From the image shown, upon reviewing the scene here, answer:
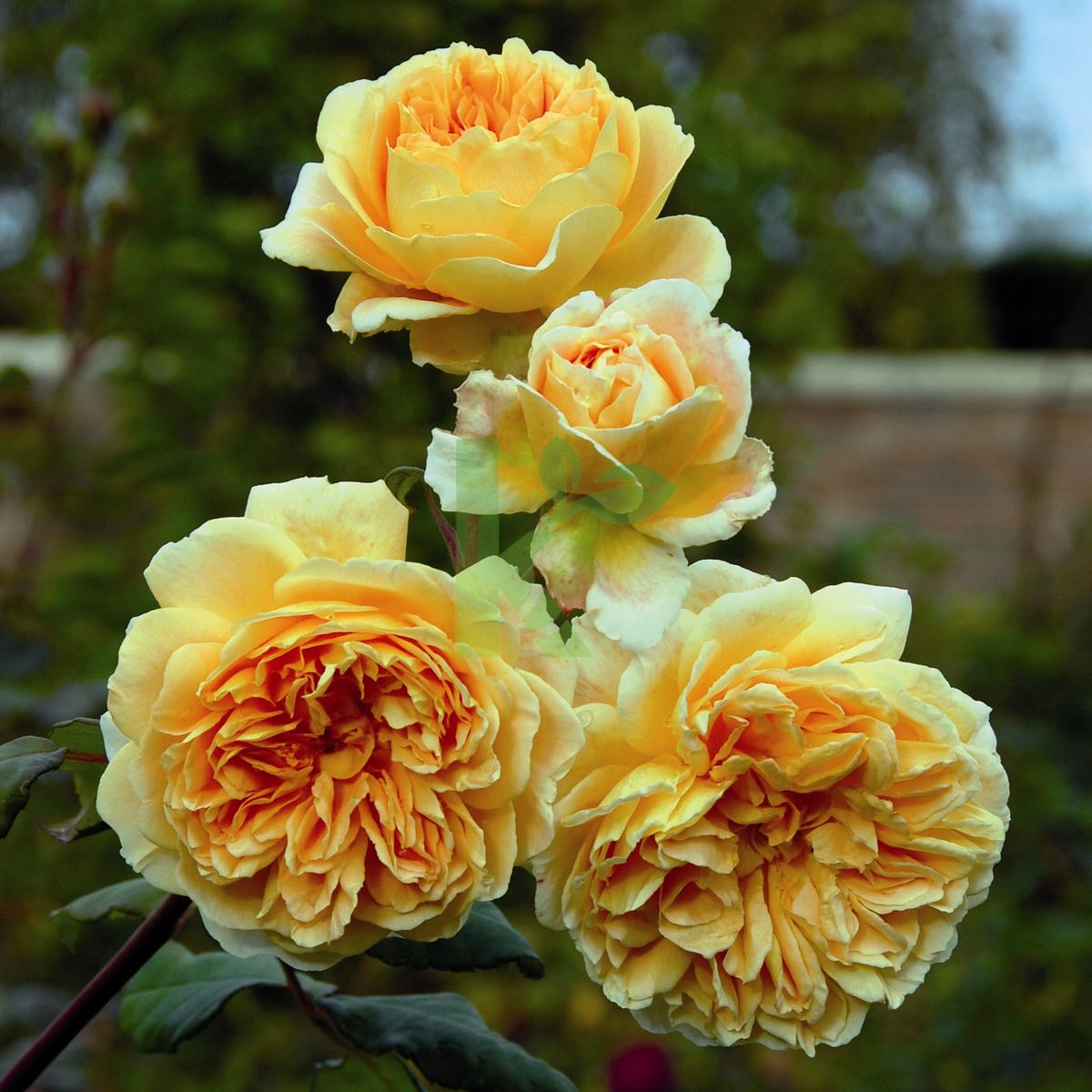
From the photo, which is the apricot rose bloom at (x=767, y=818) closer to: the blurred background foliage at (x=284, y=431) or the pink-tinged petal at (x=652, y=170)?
the pink-tinged petal at (x=652, y=170)

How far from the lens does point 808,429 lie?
4.78 m

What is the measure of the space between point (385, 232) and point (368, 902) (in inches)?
10.0

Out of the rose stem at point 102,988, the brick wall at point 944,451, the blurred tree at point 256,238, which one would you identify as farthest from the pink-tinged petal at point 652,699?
the brick wall at point 944,451

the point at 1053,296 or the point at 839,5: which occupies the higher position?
the point at 839,5

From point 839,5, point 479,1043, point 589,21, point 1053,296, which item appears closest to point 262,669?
point 479,1043

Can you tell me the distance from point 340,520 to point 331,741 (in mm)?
83

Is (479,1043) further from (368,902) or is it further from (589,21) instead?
(589,21)

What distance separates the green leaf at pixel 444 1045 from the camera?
0.66m

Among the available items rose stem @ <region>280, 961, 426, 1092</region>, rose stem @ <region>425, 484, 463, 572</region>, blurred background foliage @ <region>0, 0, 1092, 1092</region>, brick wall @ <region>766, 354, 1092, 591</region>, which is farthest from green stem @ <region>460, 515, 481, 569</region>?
brick wall @ <region>766, 354, 1092, 591</region>

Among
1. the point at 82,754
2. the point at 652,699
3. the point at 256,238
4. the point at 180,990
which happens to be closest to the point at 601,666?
the point at 652,699

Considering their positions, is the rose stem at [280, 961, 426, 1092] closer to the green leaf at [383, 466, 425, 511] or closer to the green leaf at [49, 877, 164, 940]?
the green leaf at [49, 877, 164, 940]

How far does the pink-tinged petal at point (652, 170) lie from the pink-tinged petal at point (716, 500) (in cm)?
11

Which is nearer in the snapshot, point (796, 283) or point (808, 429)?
point (796, 283)

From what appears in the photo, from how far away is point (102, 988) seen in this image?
596 millimetres
